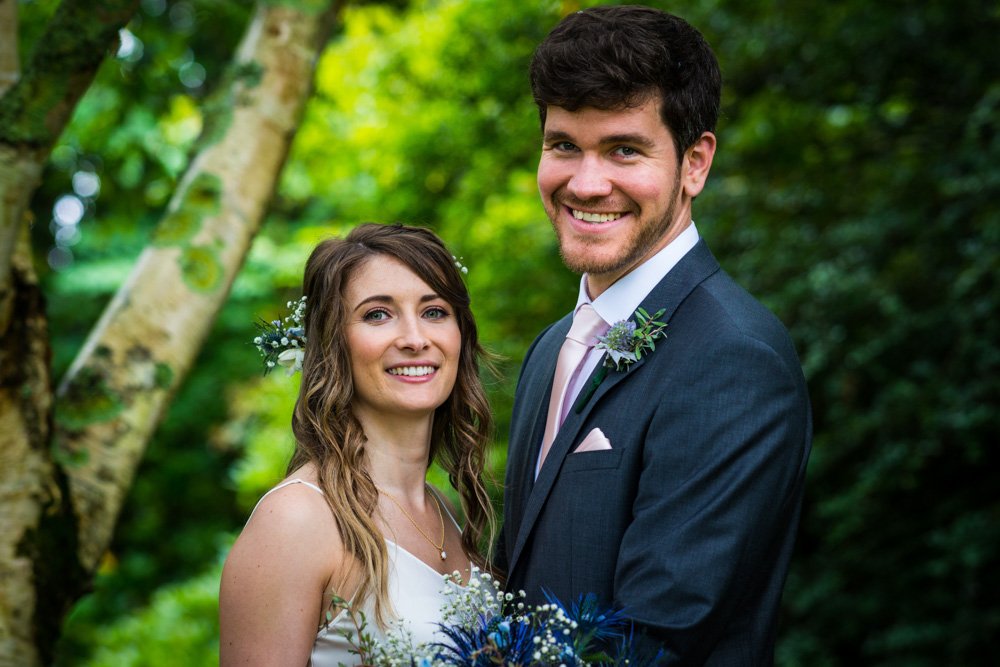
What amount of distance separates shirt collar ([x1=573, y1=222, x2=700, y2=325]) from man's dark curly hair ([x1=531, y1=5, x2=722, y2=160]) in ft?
0.89

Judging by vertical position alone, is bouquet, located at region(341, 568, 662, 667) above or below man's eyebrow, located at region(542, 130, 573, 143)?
below

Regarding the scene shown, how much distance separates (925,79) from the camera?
635cm

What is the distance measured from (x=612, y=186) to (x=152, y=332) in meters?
1.88

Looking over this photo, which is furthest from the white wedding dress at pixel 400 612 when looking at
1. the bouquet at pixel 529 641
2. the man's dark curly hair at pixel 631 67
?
the man's dark curly hair at pixel 631 67

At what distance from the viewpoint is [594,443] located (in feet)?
9.05

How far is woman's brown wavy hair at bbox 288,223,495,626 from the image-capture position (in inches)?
114

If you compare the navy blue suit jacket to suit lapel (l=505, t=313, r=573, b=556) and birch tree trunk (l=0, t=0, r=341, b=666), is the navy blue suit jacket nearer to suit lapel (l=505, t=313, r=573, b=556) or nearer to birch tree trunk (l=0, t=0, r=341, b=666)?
suit lapel (l=505, t=313, r=573, b=556)

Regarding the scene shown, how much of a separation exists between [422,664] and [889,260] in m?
5.02

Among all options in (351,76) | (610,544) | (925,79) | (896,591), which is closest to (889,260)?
(925,79)

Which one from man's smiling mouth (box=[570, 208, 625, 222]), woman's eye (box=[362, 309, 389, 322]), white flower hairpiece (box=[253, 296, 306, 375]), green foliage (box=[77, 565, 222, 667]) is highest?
man's smiling mouth (box=[570, 208, 625, 222])

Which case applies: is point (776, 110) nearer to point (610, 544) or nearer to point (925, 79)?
point (925, 79)

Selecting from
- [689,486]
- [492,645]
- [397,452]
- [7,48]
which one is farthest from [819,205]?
[492,645]

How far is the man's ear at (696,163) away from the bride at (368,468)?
2.50 ft

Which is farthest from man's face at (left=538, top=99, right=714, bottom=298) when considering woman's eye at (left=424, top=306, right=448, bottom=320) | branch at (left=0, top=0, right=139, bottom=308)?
branch at (left=0, top=0, right=139, bottom=308)
